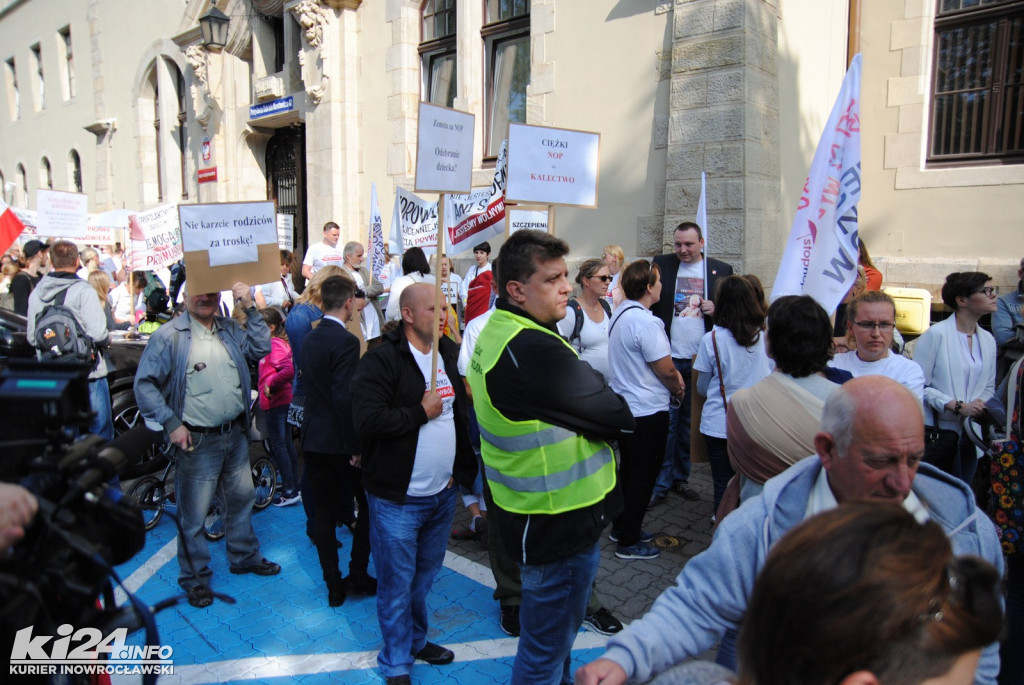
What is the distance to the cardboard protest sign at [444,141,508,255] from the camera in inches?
243

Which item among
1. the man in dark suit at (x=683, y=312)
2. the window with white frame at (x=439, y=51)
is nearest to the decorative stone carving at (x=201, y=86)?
the window with white frame at (x=439, y=51)

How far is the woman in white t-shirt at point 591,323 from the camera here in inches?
196

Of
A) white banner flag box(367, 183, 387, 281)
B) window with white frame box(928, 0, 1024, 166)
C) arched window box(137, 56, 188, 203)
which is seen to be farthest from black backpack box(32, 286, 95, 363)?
arched window box(137, 56, 188, 203)

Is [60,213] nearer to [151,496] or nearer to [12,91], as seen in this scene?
[151,496]

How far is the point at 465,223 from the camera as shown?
6.67m

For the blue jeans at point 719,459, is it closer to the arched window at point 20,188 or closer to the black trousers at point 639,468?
the black trousers at point 639,468

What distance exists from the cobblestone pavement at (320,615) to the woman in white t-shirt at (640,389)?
28 centimetres

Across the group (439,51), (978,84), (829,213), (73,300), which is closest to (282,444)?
(73,300)

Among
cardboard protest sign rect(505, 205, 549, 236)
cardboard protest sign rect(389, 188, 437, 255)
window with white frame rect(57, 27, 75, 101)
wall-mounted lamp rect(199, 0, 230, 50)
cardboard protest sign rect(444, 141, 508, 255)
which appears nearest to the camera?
cardboard protest sign rect(444, 141, 508, 255)

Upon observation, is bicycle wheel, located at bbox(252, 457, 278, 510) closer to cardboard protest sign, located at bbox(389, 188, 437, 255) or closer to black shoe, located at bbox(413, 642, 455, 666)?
black shoe, located at bbox(413, 642, 455, 666)

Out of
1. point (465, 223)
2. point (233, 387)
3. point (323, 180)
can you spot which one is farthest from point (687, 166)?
point (323, 180)

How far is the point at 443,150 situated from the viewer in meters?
4.37

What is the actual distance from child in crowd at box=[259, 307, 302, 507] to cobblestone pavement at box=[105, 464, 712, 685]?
0.61 meters

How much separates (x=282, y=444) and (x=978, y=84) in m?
7.55
